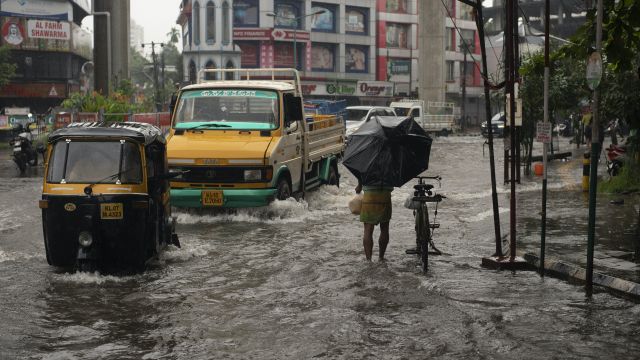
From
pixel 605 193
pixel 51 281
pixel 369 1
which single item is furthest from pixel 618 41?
pixel 369 1

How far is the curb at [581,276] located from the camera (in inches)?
365

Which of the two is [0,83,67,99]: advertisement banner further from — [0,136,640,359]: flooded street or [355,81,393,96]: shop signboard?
[0,136,640,359]: flooded street

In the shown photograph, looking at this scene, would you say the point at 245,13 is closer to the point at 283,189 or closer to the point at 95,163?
the point at 283,189

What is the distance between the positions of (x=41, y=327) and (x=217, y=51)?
224 feet

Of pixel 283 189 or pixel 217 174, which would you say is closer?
pixel 217 174

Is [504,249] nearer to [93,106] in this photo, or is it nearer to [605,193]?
[605,193]

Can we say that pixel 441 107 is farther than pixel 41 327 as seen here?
Yes

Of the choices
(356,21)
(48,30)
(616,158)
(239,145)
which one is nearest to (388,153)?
(239,145)

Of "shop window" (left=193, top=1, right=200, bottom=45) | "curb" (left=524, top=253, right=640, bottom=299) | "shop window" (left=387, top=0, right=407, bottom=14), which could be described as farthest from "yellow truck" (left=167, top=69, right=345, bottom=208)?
Answer: "shop window" (left=387, top=0, right=407, bottom=14)

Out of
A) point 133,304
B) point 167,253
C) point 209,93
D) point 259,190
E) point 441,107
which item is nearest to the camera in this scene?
point 133,304

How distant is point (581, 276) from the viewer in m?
10.1

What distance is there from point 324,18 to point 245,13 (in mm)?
8397

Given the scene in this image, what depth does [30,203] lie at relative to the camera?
60.1ft

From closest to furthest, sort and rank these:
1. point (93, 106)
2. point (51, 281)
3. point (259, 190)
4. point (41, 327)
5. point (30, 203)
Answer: point (41, 327)
point (51, 281)
point (259, 190)
point (30, 203)
point (93, 106)
